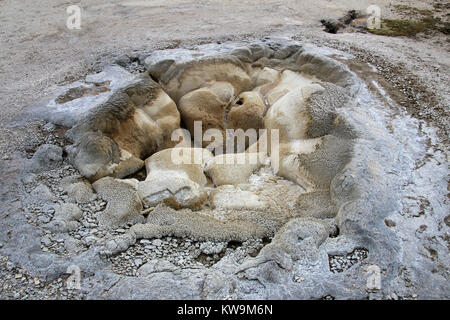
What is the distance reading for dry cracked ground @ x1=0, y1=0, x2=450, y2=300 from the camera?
2264mm

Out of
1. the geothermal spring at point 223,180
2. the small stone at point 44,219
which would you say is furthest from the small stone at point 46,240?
the small stone at point 44,219

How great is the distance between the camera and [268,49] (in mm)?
4512

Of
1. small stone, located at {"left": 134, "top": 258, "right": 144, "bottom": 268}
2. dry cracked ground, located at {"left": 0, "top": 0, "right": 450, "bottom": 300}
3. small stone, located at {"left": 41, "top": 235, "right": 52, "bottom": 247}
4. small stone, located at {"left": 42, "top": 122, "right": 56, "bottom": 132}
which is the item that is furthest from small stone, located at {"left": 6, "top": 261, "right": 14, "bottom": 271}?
small stone, located at {"left": 42, "top": 122, "right": 56, "bottom": 132}

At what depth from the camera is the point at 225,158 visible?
3607mm

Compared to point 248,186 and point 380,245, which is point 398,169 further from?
point 248,186

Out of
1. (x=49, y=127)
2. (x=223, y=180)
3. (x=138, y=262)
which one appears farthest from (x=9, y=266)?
(x=223, y=180)

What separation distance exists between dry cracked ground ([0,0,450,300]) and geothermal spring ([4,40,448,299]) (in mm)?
13

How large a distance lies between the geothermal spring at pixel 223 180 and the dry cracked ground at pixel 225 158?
0.04ft

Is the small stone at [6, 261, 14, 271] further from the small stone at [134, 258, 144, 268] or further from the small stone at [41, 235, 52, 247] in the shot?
the small stone at [134, 258, 144, 268]

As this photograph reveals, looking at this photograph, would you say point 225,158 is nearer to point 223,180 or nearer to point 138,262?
point 223,180

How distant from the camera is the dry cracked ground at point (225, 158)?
89.1 inches

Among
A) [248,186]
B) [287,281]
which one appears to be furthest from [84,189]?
[287,281]

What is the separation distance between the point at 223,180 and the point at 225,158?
254mm

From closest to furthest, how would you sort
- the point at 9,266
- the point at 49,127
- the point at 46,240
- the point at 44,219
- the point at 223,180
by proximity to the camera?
the point at 9,266 → the point at 46,240 → the point at 44,219 → the point at 223,180 → the point at 49,127
